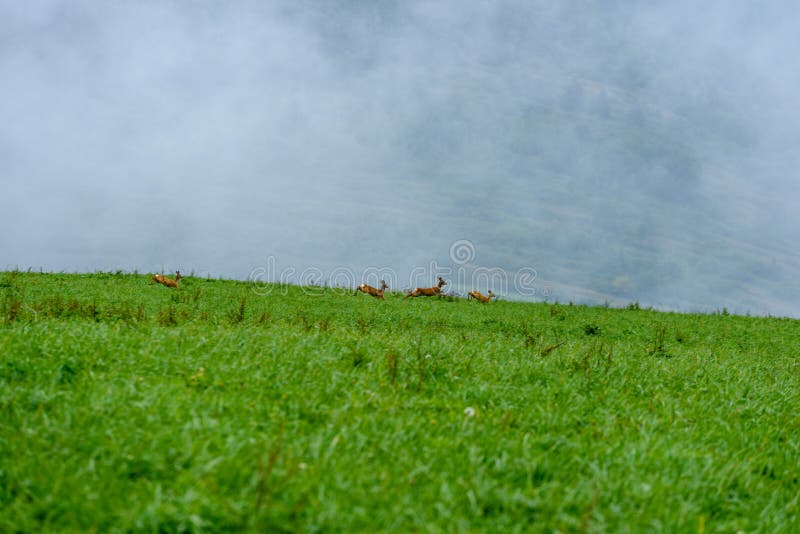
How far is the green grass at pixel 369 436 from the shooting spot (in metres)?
4.49

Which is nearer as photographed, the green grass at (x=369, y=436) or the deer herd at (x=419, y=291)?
the green grass at (x=369, y=436)

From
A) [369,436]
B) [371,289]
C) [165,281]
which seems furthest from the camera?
[371,289]

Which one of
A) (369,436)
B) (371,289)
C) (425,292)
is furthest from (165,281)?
(369,436)

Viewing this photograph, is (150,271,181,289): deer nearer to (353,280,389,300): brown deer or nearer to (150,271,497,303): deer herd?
(150,271,497,303): deer herd

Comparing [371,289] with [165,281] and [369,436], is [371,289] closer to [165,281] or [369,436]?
[165,281]

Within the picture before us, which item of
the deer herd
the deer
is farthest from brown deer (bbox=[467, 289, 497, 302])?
the deer

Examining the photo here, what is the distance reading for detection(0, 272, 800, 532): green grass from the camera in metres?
4.49

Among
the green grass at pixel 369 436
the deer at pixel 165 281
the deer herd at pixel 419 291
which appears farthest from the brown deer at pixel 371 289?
the green grass at pixel 369 436

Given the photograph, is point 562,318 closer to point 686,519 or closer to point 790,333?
point 790,333

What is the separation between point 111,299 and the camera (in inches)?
627

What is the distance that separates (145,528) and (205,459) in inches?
29.4

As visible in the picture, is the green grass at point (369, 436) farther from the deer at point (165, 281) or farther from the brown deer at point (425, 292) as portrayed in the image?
the brown deer at point (425, 292)

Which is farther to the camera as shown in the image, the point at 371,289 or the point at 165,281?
the point at 371,289

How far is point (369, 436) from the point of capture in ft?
18.5
